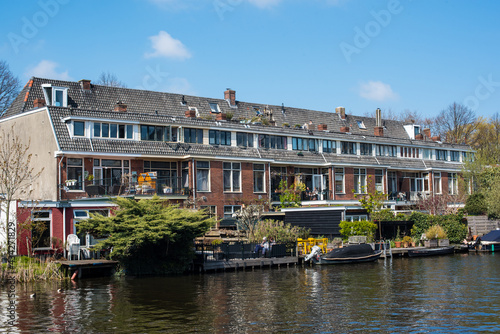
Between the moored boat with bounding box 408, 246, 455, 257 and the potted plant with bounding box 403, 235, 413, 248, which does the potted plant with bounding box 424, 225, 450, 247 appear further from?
the moored boat with bounding box 408, 246, 455, 257

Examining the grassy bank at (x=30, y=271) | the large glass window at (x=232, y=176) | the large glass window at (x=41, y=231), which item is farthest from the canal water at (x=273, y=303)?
the large glass window at (x=232, y=176)

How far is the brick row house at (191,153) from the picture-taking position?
38094mm

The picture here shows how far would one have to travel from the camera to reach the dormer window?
1674 inches

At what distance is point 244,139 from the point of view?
157 ft

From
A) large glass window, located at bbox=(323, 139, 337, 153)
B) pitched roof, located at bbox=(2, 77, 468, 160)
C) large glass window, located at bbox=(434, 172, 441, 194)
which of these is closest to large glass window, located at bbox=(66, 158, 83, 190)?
pitched roof, located at bbox=(2, 77, 468, 160)

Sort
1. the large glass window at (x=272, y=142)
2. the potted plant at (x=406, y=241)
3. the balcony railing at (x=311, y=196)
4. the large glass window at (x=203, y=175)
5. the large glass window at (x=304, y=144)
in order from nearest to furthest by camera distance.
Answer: the potted plant at (x=406, y=241) → the large glass window at (x=203, y=175) → the balcony railing at (x=311, y=196) → the large glass window at (x=272, y=142) → the large glass window at (x=304, y=144)

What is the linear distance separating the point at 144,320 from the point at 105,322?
1.31 meters

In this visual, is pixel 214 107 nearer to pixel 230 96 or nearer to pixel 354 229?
pixel 230 96

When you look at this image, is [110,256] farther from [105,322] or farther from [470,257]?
[470,257]

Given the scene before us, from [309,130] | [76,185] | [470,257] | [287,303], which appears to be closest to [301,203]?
[309,130]

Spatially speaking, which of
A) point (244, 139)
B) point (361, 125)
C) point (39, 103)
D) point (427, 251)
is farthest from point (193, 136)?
point (361, 125)

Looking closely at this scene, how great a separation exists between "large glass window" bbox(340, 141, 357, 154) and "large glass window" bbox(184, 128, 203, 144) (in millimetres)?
16152

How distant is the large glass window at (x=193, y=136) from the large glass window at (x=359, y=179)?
1658 centimetres

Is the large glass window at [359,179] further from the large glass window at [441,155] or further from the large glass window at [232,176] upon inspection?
the large glass window at [441,155]
